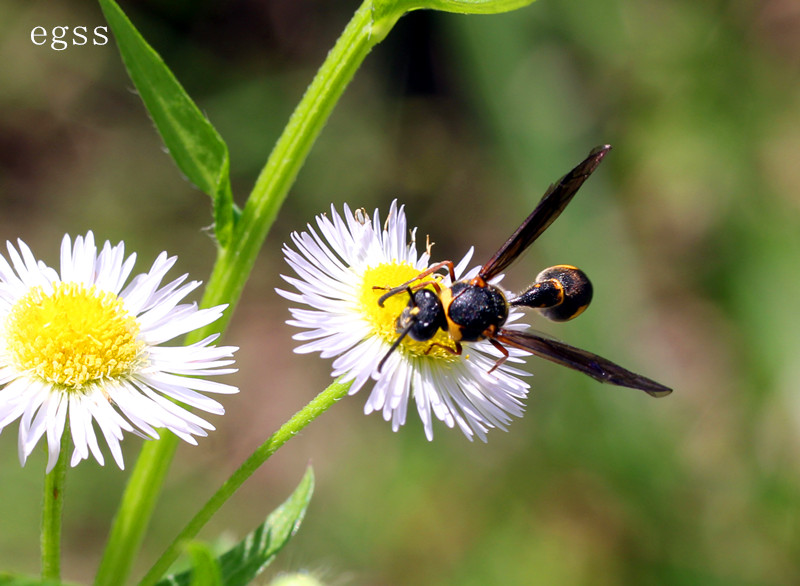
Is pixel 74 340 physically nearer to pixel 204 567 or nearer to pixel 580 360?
pixel 204 567

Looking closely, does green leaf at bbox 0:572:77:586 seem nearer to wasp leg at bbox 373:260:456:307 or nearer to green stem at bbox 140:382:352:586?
green stem at bbox 140:382:352:586

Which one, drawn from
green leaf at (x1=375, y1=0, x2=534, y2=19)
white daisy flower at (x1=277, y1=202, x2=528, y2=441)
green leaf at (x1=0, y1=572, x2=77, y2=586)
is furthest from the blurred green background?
green leaf at (x1=375, y1=0, x2=534, y2=19)

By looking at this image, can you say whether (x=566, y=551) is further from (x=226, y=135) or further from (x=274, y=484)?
(x=226, y=135)

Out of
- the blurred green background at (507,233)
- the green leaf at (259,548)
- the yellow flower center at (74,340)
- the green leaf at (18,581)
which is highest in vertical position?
the blurred green background at (507,233)

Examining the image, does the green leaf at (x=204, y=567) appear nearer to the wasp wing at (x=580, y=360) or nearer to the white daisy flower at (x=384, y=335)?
the white daisy flower at (x=384, y=335)

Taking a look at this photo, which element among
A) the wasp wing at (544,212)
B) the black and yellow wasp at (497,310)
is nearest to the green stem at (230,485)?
the black and yellow wasp at (497,310)

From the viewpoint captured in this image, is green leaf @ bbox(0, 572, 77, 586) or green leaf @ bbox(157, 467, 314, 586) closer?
green leaf @ bbox(0, 572, 77, 586)

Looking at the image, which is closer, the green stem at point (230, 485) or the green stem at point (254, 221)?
the green stem at point (230, 485)

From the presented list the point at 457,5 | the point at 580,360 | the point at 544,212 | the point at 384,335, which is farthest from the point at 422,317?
the point at 457,5
